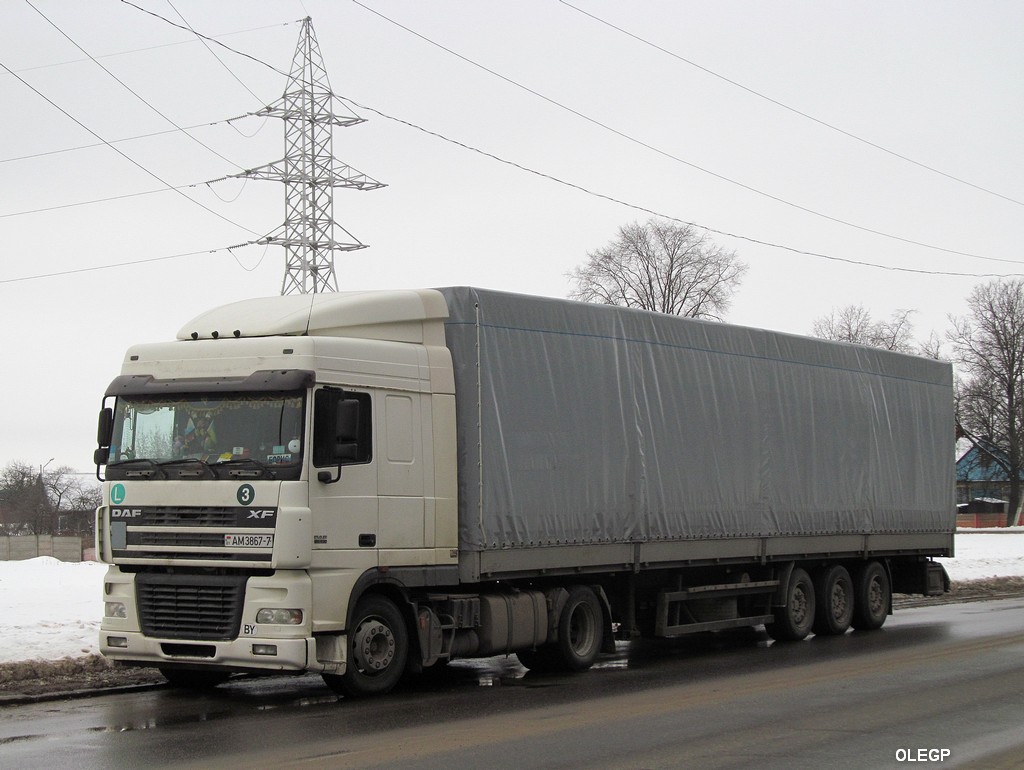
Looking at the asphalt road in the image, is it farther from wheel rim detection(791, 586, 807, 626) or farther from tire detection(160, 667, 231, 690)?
wheel rim detection(791, 586, 807, 626)

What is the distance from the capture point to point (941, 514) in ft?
63.1

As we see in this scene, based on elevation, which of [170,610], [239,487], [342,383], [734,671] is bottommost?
[734,671]

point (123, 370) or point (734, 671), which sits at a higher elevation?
point (123, 370)

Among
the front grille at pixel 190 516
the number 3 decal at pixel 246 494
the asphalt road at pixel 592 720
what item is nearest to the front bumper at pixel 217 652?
the asphalt road at pixel 592 720

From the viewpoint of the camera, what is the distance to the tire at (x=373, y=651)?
10.9 meters

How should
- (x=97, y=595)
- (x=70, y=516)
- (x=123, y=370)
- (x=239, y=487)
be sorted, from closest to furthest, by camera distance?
1. (x=239, y=487)
2. (x=123, y=370)
3. (x=97, y=595)
4. (x=70, y=516)

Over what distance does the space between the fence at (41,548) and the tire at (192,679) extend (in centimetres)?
4555

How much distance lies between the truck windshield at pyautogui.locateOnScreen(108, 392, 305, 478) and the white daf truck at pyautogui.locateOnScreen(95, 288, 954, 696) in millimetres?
19

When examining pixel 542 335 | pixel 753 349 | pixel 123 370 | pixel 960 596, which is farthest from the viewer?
pixel 960 596

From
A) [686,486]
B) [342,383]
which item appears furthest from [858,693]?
[342,383]

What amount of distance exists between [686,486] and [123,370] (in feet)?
20.7

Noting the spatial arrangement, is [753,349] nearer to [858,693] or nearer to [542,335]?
[542,335]

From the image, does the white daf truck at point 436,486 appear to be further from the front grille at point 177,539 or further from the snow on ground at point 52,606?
the snow on ground at point 52,606

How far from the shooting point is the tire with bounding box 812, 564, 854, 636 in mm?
17062
